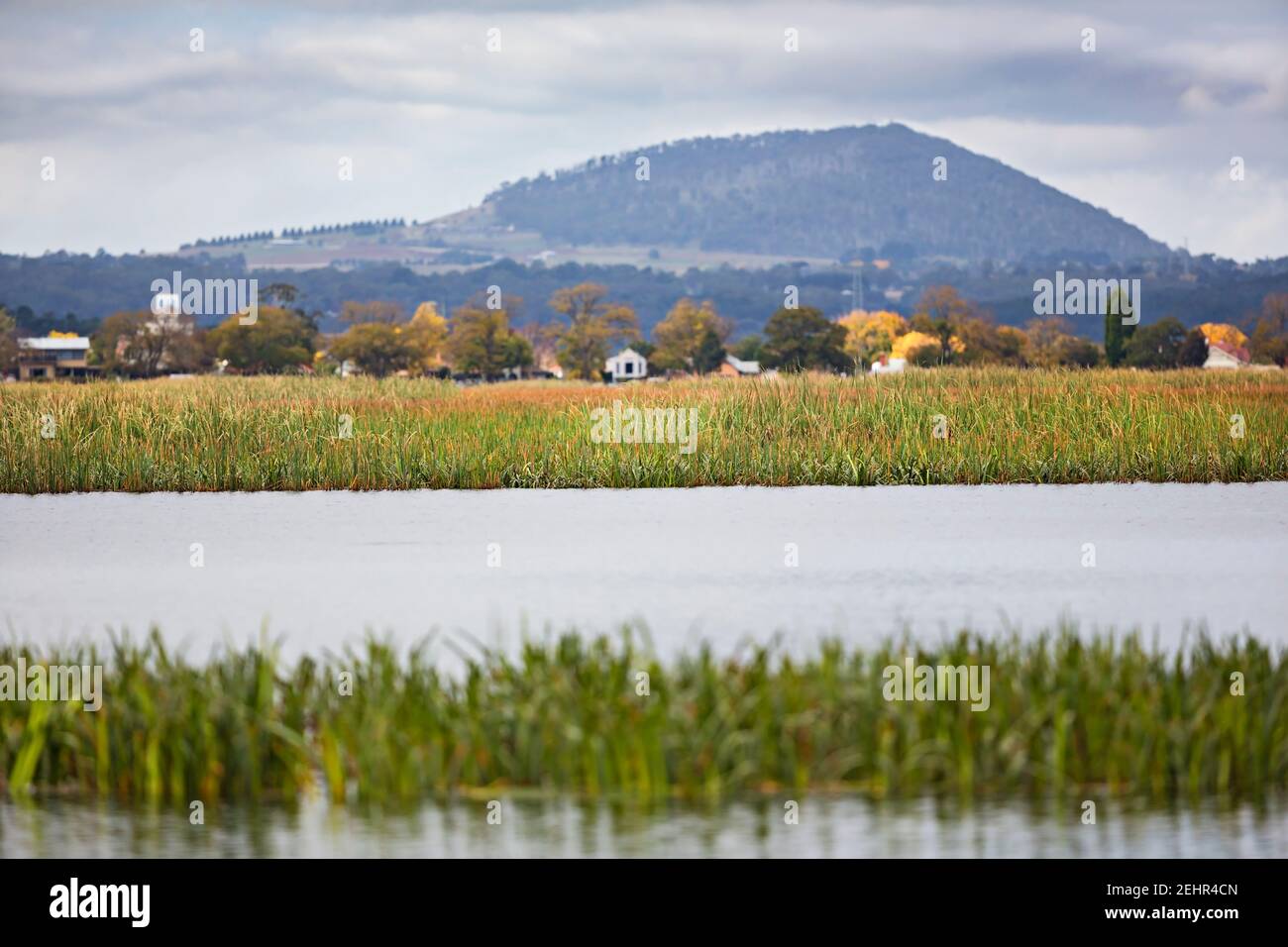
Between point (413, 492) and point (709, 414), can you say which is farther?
point (709, 414)

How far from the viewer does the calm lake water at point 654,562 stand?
1511 cm

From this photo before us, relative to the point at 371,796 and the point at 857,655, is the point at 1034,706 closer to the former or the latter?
the point at 857,655

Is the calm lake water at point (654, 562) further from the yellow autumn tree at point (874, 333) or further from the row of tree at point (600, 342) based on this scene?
the yellow autumn tree at point (874, 333)

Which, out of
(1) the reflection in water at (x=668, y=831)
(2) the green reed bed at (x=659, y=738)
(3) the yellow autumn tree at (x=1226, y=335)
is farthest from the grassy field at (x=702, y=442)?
(3) the yellow autumn tree at (x=1226, y=335)

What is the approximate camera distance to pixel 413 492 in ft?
90.2

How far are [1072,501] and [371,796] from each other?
1821 cm

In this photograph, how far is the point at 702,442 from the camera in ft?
92.7

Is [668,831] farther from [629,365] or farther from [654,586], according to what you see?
[629,365]

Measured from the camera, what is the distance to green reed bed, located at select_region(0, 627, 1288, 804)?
29.8 ft

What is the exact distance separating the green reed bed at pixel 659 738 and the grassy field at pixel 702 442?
17.6 metres

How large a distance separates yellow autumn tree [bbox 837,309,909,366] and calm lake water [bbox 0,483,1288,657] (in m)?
140

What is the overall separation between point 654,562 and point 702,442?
9022mm
